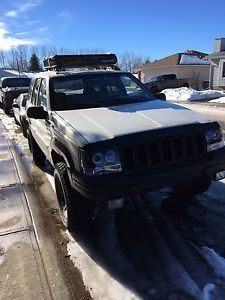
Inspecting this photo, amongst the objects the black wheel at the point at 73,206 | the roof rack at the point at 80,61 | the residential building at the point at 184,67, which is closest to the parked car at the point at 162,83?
the residential building at the point at 184,67

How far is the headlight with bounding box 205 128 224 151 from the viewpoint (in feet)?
12.5

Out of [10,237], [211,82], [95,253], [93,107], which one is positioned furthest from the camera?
[211,82]

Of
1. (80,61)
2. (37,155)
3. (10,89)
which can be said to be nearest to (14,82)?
(10,89)

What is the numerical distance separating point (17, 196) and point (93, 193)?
8.58 ft

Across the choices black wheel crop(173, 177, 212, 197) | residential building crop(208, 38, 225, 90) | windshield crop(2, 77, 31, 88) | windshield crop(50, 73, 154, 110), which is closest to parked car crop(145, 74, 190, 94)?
residential building crop(208, 38, 225, 90)

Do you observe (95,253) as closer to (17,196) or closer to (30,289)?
(30,289)

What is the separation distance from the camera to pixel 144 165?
3.43 metres

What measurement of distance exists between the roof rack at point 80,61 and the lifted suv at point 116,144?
3.73 feet

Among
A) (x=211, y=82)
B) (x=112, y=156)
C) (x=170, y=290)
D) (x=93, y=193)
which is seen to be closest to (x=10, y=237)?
(x=93, y=193)

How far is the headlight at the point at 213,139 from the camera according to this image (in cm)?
382

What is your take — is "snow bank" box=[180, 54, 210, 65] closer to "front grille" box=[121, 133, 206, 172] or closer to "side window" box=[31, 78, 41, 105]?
"side window" box=[31, 78, 41, 105]

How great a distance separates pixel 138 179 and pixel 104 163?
1.19 feet

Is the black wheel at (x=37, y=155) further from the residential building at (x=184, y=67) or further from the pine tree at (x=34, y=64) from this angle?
the pine tree at (x=34, y=64)

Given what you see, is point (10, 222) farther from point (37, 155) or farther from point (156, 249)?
point (37, 155)
